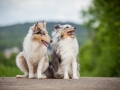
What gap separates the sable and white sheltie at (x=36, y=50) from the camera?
588 inches

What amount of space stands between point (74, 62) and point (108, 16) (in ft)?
56.3

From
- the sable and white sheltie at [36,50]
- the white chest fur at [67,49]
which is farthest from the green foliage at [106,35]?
the sable and white sheltie at [36,50]

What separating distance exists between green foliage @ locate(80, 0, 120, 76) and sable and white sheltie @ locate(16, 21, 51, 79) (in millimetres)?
7596

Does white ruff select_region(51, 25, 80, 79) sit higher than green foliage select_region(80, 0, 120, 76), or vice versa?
white ruff select_region(51, 25, 80, 79)

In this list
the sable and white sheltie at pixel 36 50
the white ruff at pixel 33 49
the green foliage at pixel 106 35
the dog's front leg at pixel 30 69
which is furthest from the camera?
the green foliage at pixel 106 35

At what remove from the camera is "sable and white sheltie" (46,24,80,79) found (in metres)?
15.9

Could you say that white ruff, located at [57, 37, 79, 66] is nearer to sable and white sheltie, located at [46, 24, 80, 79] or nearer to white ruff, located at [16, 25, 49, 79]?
sable and white sheltie, located at [46, 24, 80, 79]

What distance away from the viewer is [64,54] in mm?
16062

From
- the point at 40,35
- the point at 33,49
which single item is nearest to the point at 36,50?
the point at 33,49

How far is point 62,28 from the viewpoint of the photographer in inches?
627

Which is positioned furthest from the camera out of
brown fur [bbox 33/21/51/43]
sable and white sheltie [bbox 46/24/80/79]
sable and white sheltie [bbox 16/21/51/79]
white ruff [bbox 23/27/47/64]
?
sable and white sheltie [bbox 46/24/80/79]

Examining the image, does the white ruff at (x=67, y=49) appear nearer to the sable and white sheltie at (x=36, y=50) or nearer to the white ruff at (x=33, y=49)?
the sable and white sheltie at (x=36, y=50)

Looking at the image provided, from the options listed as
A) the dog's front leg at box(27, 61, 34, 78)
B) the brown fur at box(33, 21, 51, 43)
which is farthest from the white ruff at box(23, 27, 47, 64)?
the brown fur at box(33, 21, 51, 43)

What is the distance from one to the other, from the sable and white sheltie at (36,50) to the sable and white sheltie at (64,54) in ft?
1.60
